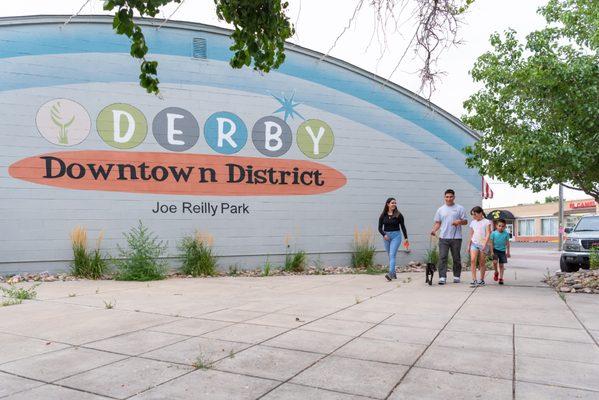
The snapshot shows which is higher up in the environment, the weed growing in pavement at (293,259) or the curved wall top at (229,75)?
the curved wall top at (229,75)

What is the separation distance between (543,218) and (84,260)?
49991 mm

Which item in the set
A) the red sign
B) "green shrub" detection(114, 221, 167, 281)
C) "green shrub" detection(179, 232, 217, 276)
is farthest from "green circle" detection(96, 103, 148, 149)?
the red sign

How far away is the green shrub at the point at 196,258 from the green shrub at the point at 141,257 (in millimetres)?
442

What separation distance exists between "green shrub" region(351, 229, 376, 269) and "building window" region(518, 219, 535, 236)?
149 feet

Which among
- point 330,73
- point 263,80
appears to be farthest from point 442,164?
point 263,80

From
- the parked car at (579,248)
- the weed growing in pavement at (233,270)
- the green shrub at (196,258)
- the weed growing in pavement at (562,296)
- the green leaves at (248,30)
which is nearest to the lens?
the green leaves at (248,30)

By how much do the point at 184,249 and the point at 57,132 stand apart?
3.56 m

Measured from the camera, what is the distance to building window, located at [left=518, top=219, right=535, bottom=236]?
52.3 metres

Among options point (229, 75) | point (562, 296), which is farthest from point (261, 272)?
point (562, 296)

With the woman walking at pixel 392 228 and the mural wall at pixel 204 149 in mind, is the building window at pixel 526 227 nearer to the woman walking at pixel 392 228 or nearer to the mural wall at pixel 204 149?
the mural wall at pixel 204 149

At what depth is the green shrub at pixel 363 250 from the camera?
Result: 12.4 metres

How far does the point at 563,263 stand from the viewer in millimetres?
13133

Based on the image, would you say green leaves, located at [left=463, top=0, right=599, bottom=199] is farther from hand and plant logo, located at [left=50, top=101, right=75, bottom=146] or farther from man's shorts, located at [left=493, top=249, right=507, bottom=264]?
hand and plant logo, located at [left=50, top=101, right=75, bottom=146]

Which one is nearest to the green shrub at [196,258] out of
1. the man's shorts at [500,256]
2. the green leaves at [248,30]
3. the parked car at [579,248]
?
the man's shorts at [500,256]
